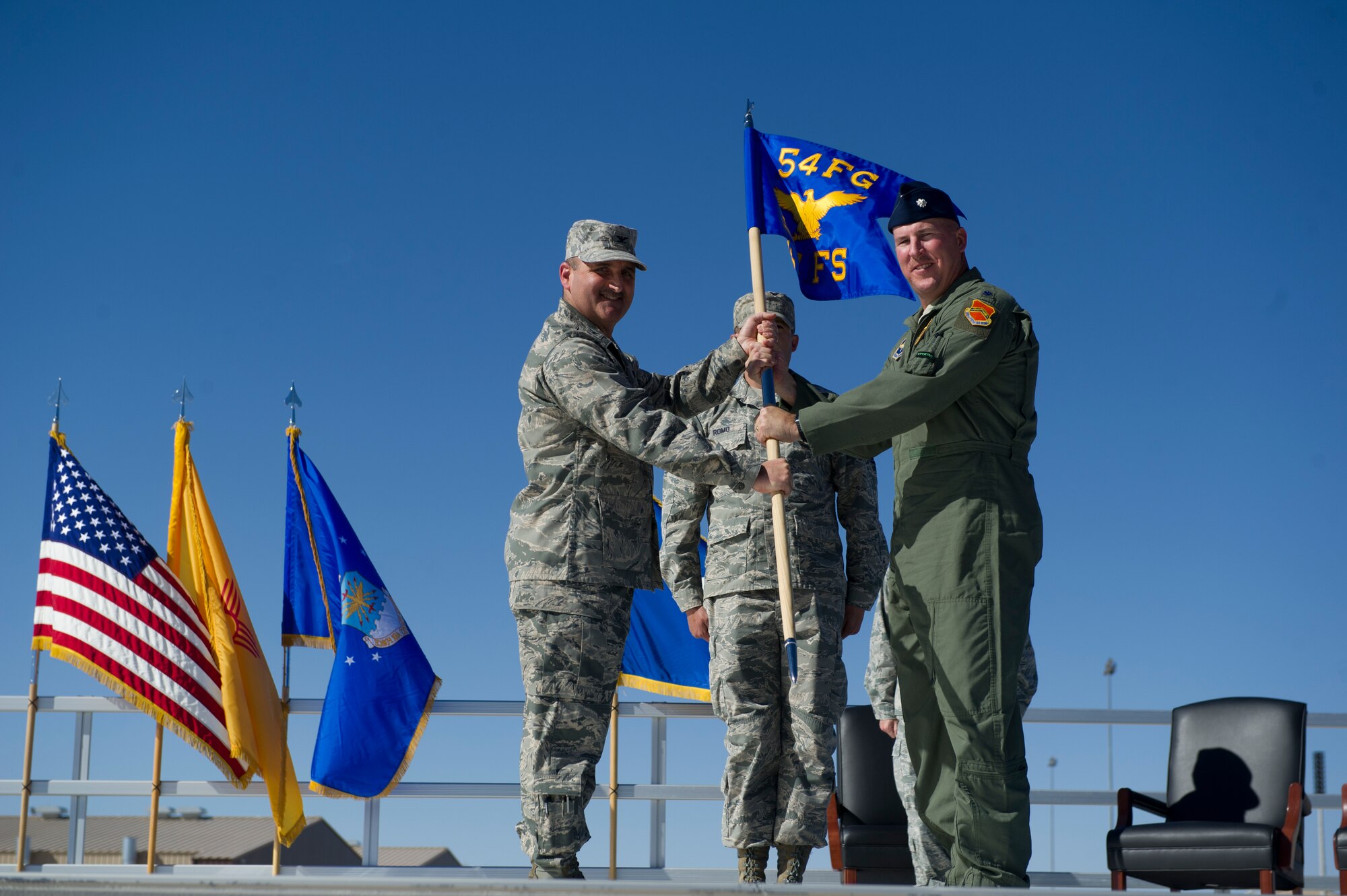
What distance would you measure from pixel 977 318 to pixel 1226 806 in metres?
3.78

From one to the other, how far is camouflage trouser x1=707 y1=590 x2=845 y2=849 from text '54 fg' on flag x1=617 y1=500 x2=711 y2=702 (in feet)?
7.84

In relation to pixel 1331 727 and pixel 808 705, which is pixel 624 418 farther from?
pixel 1331 727

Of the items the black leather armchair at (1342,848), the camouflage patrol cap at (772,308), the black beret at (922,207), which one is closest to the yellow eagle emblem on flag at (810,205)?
the camouflage patrol cap at (772,308)

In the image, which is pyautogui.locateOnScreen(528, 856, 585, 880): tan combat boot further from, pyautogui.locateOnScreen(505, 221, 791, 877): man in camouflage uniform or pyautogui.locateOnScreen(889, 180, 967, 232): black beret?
pyautogui.locateOnScreen(889, 180, 967, 232): black beret

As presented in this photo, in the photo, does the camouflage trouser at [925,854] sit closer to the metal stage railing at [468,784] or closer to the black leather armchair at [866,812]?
the black leather armchair at [866,812]

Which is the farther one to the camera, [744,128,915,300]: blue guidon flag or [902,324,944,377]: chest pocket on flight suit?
[744,128,915,300]: blue guidon flag

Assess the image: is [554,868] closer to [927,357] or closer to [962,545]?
[962,545]

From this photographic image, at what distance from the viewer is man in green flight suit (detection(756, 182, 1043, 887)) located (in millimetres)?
3369

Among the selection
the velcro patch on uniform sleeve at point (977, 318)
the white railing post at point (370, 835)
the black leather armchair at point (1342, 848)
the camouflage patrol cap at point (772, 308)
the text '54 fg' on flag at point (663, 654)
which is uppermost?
the camouflage patrol cap at point (772, 308)

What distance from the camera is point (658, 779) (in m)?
7.19

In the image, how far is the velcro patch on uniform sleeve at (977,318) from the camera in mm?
3607

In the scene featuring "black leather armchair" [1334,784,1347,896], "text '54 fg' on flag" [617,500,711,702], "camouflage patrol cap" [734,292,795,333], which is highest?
"camouflage patrol cap" [734,292,795,333]

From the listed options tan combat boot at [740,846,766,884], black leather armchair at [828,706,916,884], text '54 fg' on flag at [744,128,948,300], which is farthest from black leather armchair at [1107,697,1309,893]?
text '54 fg' on flag at [744,128,948,300]

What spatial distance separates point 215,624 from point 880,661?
4069mm
